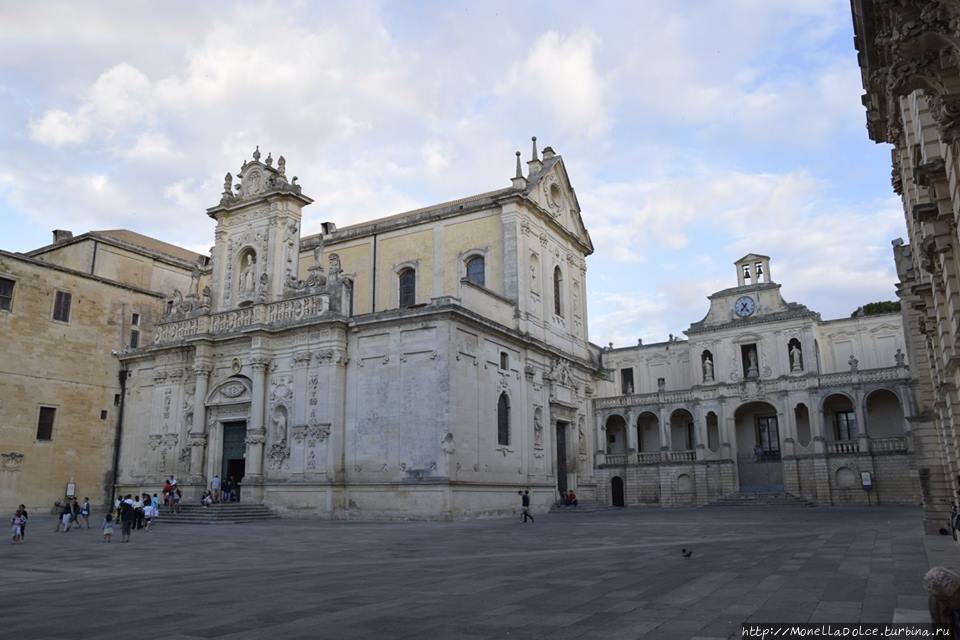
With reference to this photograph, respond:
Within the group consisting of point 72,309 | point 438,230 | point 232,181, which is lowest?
point 72,309

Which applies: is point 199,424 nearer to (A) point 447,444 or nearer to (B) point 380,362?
(B) point 380,362

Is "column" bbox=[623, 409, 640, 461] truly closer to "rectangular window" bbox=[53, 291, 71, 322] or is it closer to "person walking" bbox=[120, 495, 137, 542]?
"person walking" bbox=[120, 495, 137, 542]

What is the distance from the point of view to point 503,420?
31688mm

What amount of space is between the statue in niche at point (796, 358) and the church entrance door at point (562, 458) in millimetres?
15402

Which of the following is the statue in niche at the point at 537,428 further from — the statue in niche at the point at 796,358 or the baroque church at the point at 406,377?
the statue in niche at the point at 796,358

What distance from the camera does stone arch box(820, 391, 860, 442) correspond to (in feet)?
138

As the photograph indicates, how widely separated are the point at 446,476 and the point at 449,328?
18.3 ft

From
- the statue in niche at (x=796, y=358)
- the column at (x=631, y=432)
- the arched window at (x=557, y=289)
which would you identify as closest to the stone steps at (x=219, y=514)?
the arched window at (x=557, y=289)

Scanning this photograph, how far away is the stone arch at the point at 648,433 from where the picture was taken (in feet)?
158

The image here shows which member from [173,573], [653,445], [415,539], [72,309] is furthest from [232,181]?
[653,445]

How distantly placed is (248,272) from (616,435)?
27.0 meters

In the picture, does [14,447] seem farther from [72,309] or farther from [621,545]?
[621,545]

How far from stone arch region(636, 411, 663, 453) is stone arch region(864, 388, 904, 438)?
495 inches

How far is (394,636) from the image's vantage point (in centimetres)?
669
